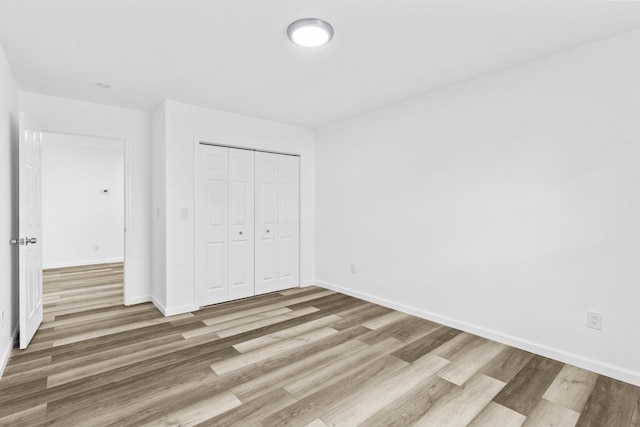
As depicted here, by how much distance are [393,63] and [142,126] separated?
313cm

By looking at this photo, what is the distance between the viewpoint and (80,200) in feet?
20.9

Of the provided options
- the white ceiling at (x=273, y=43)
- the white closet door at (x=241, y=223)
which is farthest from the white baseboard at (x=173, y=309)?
the white ceiling at (x=273, y=43)

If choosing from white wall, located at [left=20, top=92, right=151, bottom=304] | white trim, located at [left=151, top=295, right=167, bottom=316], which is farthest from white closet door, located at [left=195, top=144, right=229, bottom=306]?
white wall, located at [left=20, top=92, right=151, bottom=304]

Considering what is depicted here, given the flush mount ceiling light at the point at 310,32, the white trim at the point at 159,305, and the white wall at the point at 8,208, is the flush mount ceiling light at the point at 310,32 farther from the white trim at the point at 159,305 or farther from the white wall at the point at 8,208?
the white trim at the point at 159,305

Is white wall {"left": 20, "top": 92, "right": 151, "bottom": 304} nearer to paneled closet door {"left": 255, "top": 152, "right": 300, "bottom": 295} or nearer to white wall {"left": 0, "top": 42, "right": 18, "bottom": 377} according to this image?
white wall {"left": 0, "top": 42, "right": 18, "bottom": 377}

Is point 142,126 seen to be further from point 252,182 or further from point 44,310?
point 44,310

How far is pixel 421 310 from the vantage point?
11.5ft

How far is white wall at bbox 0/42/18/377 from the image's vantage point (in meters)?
2.42

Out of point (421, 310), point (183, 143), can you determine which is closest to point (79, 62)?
point (183, 143)

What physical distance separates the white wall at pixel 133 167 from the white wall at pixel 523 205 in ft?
9.26

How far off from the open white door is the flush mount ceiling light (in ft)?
8.09

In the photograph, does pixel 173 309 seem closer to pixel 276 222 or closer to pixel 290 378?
pixel 276 222

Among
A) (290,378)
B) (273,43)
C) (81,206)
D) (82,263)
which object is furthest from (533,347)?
(81,206)

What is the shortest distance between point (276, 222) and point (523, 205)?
9.99ft
